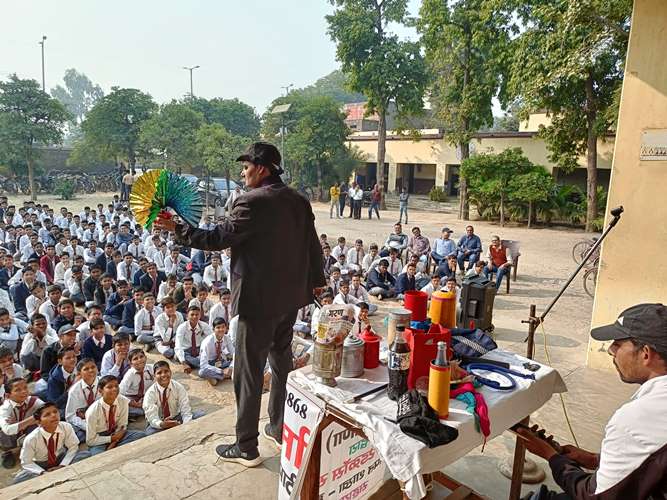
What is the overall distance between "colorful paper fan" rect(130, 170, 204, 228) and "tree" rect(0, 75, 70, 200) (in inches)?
892

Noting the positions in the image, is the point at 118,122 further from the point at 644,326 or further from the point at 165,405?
the point at 644,326

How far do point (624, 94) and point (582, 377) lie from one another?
2639 millimetres

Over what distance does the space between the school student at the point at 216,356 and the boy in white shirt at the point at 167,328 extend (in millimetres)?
726

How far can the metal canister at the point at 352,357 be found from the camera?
214 centimetres

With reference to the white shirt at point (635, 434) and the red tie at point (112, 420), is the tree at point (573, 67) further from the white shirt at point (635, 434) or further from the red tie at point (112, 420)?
the red tie at point (112, 420)

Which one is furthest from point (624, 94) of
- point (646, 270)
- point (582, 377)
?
point (582, 377)

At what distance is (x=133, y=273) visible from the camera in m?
8.88

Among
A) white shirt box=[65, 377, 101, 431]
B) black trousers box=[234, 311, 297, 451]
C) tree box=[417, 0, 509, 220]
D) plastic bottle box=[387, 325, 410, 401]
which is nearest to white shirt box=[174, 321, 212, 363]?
white shirt box=[65, 377, 101, 431]

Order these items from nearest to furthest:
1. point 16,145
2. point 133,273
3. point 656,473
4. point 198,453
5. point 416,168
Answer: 1. point 656,473
2. point 198,453
3. point 133,273
4. point 16,145
5. point 416,168

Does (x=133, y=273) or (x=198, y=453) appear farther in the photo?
(x=133, y=273)

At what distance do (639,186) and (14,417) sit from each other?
5929 mm

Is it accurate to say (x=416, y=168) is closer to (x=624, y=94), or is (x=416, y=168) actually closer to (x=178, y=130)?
(x=178, y=130)

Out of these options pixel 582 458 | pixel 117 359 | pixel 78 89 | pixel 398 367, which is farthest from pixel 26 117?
pixel 78 89

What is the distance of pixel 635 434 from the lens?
1.53 metres
